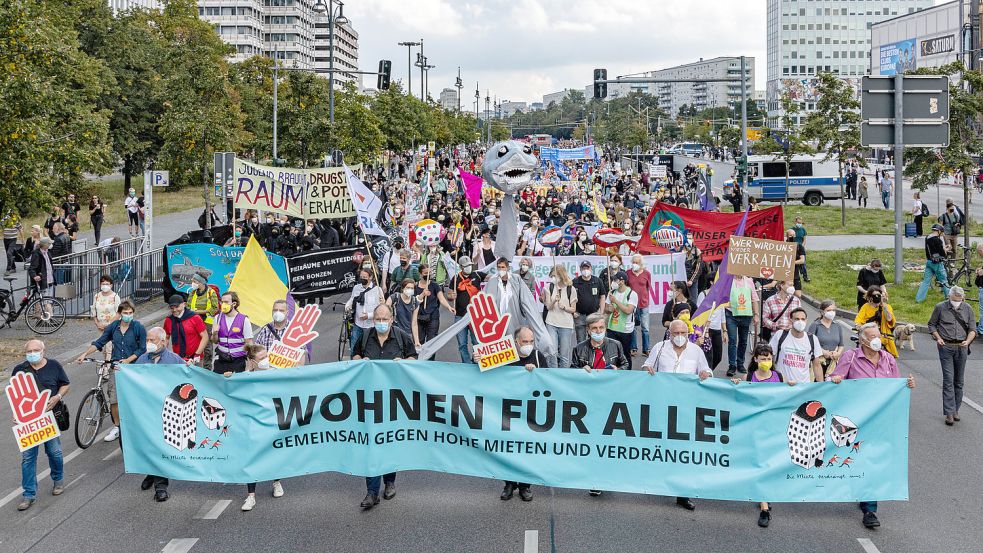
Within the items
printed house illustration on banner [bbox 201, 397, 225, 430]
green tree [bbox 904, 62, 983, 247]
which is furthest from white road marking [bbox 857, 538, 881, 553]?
green tree [bbox 904, 62, 983, 247]

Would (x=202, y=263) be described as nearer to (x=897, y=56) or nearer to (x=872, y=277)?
(x=872, y=277)

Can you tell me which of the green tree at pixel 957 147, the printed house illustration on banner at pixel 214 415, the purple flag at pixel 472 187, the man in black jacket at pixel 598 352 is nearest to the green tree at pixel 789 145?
the green tree at pixel 957 147

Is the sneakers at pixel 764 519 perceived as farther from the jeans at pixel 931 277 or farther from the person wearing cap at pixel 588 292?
the jeans at pixel 931 277

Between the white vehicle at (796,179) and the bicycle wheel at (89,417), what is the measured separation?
38.9 metres

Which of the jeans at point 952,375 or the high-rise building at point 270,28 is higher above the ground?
the high-rise building at point 270,28

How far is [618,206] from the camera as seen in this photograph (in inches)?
1160

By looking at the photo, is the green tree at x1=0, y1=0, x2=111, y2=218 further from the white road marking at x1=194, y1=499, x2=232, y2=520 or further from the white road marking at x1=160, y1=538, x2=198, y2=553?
the white road marking at x1=160, y1=538, x2=198, y2=553

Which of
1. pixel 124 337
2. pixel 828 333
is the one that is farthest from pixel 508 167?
pixel 124 337

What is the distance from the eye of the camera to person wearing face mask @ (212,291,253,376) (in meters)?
10.2

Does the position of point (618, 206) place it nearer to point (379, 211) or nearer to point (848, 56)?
point (379, 211)

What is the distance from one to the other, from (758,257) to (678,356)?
428 centimetres

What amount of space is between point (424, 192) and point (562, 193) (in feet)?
25.9

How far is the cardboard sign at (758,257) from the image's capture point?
41.1 feet

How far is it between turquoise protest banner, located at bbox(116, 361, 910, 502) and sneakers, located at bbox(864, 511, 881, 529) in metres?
0.16
